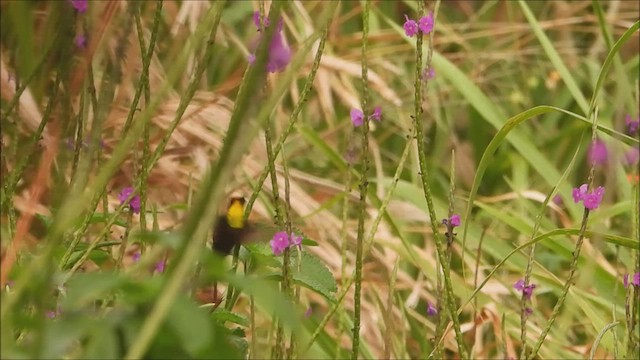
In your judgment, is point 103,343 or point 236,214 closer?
point 103,343

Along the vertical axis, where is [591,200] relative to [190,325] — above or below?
above

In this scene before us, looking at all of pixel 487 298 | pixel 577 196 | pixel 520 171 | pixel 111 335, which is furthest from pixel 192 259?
pixel 520 171

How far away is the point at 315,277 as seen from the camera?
2.59 feet

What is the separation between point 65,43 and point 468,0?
7.22ft

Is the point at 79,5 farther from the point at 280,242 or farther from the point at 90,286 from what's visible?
the point at 90,286

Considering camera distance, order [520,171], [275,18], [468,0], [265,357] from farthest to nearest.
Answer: [468,0] < [520,171] < [265,357] < [275,18]

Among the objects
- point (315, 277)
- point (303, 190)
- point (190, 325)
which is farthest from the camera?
point (303, 190)

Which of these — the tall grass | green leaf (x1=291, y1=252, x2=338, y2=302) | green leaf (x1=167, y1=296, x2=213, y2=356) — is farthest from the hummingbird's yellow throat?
green leaf (x1=167, y1=296, x2=213, y2=356)

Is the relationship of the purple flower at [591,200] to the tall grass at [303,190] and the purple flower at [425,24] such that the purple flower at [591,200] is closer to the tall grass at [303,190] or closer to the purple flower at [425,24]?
the tall grass at [303,190]

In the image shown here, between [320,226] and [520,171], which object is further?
[520,171]

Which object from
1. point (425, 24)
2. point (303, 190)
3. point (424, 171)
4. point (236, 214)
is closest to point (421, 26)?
point (425, 24)

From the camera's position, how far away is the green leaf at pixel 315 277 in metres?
0.77

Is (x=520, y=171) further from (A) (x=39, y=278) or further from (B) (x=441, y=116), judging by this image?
(A) (x=39, y=278)

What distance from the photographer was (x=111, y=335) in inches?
16.7
